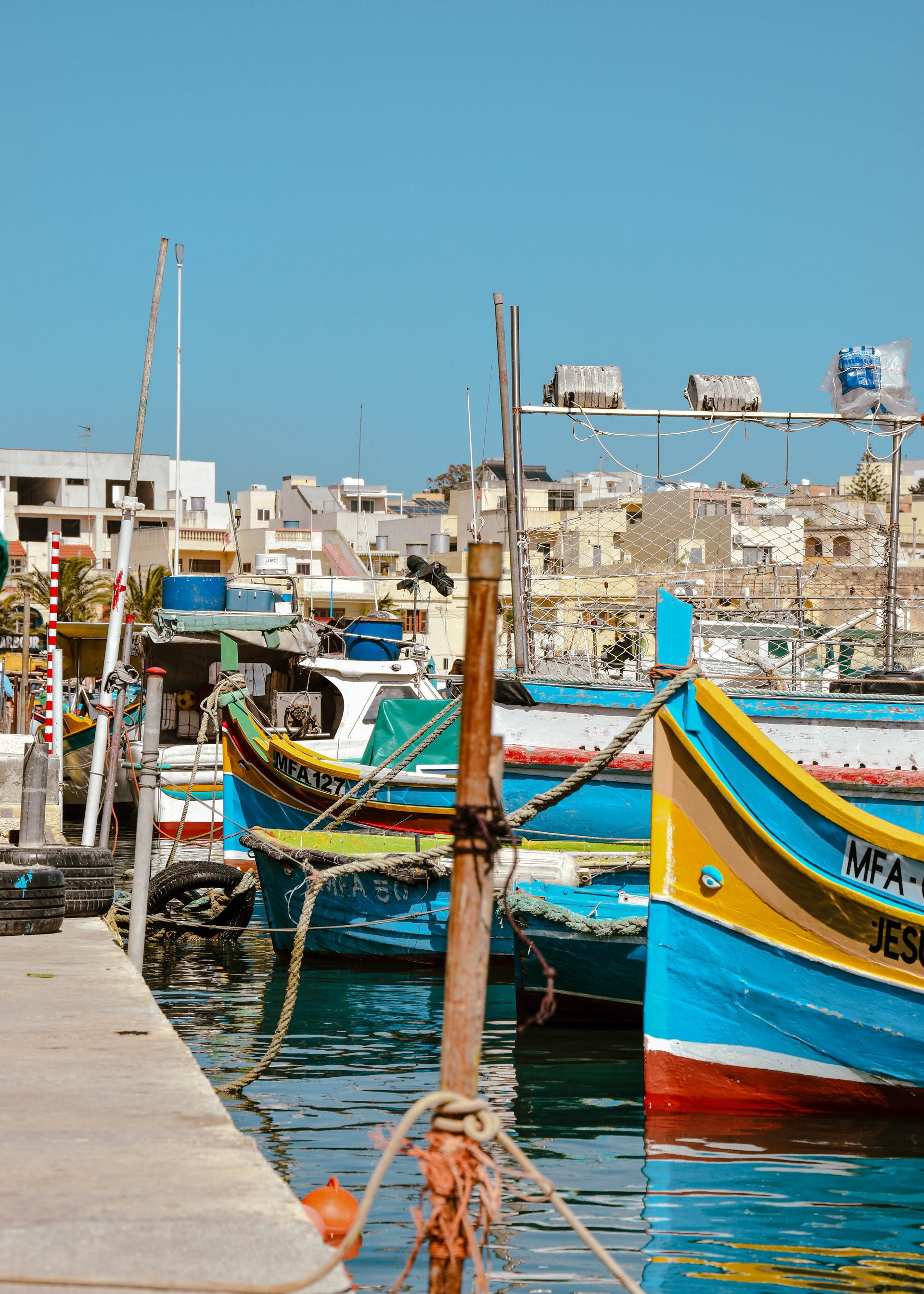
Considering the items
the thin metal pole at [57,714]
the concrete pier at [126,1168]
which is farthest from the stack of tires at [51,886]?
the thin metal pole at [57,714]

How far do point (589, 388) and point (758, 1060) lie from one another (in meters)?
6.39

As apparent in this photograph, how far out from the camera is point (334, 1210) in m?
5.18

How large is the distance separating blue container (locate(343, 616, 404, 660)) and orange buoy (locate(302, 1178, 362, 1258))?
1649cm

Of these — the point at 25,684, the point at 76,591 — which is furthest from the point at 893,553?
the point at 76,591

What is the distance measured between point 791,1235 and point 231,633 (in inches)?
666

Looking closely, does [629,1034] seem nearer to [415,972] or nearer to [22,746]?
[415,972]

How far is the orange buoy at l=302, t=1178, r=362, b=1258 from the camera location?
5125 millimetres

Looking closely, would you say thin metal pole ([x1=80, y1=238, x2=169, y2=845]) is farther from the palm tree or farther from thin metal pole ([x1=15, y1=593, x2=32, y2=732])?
the palm tree

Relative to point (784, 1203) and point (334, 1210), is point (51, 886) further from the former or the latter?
point (784, 1203)

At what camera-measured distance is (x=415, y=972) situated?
11.3m

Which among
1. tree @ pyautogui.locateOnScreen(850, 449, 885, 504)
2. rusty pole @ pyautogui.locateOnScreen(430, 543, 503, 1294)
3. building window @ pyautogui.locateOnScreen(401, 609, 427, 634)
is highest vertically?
tree @ pyautogui.locateOnScreen(850, 449, 885, 504)

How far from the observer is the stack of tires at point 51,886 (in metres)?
7.68

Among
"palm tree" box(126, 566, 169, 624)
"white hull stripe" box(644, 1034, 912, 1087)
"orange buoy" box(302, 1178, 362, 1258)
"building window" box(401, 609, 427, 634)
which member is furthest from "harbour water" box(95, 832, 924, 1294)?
"palm tree" box(126, 566, 169, 624)

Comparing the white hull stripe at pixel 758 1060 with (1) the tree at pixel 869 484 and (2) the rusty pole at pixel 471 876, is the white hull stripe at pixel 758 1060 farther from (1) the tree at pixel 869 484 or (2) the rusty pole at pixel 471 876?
(1) the tree at pixel 869 484
